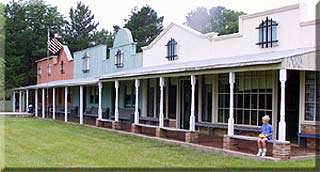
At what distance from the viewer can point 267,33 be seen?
585 inches

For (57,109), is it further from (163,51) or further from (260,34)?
(260,34)

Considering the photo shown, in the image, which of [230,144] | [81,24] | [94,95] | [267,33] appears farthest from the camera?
[81,24]

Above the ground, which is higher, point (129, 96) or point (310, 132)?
point (129, 96)

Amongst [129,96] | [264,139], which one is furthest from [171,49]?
[264,139]

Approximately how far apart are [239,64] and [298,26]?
2699 mm

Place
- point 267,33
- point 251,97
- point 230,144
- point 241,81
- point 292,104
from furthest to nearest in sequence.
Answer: point 241,81 < point 251,97 < point 267,33 < point 292,104 < point 230,144

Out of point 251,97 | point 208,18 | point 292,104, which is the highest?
point 208,18

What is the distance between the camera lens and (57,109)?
108 ft

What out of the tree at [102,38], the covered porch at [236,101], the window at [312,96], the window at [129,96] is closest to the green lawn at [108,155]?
the covered porch at [236,101]

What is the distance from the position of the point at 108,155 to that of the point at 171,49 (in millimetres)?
9221

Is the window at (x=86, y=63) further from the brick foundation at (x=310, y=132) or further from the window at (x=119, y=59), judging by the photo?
the brick foundation at (x=310, y=132)

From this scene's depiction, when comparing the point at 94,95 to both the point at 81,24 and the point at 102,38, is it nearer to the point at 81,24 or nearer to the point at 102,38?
the point at 102,38

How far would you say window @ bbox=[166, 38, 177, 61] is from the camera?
20016mm

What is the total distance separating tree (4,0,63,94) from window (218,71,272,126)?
33.8 m
